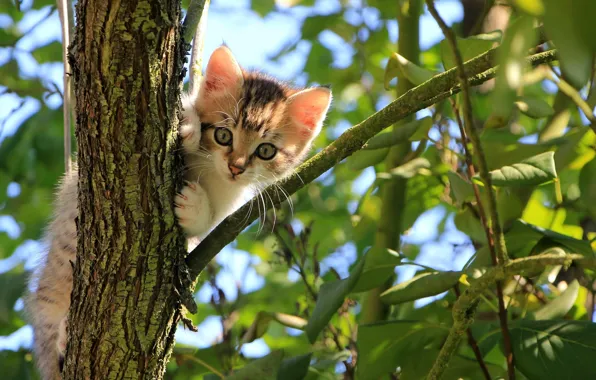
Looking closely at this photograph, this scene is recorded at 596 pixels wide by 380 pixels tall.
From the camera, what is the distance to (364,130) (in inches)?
67.5

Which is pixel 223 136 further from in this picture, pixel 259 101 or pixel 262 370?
pixel 262 370

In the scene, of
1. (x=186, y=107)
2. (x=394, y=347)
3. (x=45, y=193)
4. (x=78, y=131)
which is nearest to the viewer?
(x=78, y=131)

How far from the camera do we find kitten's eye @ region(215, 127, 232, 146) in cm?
256

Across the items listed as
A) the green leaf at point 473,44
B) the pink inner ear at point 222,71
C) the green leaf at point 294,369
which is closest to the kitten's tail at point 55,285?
the pink inner ear at point 222,71

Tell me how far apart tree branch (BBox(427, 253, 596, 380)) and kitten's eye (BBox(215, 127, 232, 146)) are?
1.26 meters

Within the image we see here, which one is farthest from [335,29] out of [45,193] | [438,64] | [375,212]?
[45,193]

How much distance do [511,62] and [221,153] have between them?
1.96 meters

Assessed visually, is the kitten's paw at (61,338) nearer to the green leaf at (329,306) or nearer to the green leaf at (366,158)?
the green leaf at (329,306)

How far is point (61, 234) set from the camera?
252 cm

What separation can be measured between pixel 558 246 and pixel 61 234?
1.77 metres

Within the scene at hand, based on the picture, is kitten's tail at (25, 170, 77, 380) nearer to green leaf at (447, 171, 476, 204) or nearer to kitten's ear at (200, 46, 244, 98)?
kitten's ear at (200, 46, 244, 98)

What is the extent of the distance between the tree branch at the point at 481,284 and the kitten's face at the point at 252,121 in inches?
45.9

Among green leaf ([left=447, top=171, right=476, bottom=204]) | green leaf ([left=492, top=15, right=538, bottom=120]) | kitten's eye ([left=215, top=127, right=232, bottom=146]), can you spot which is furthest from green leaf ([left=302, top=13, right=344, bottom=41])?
green leaf ([left=492, top=15, right=538, bottom=120])

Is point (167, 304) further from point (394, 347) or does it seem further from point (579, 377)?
point (579, 377)
